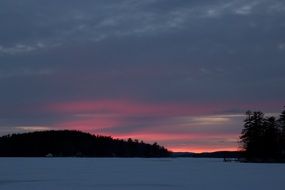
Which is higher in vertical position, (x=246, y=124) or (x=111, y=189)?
(x=246, y=124)

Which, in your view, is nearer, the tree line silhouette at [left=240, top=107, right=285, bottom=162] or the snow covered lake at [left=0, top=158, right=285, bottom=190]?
the snow covered lake at [left=0, top=158, right=285, bottom=190]

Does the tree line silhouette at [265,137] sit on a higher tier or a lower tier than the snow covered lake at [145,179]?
higher

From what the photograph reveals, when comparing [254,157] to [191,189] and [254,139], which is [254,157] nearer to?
[254,139]

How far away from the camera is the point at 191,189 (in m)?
38.5

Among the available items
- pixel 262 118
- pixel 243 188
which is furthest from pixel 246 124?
pixel 243 188

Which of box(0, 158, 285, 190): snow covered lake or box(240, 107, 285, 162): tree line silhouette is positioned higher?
box(240, 107, 285, 162): tree line silhouette

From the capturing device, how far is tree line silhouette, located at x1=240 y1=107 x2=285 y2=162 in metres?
106

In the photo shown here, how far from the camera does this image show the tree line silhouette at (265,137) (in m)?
106

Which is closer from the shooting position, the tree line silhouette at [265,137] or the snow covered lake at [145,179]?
the snow covered lake at [145,179]

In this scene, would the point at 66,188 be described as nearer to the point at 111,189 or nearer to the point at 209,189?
the point at 111,189

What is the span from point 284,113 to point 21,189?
7871 centimetres

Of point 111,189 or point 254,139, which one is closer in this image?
point 111,189

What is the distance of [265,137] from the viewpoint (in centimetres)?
10569

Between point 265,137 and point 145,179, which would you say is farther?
point 265,137
